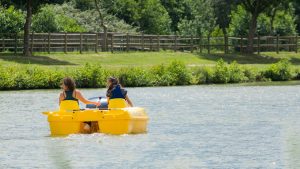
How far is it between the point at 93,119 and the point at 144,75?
27.0 meters

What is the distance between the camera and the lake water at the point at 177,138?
25.1 meters

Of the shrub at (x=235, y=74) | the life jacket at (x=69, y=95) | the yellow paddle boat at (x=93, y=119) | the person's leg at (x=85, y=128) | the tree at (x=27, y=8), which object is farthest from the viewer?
the tree at (x=27, y=8)

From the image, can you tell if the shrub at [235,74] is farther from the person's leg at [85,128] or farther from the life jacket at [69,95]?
the person's leg at [85,128]

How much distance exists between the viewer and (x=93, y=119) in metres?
29.4

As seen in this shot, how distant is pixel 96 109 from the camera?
97.2 ft

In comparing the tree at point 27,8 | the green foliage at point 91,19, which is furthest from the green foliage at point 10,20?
the green foliage at point 91,19

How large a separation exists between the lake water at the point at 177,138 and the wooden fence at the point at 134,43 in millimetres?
21897

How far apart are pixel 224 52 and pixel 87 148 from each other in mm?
51918

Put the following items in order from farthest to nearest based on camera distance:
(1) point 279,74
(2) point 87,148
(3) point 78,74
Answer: (1) point 279,74
(3) point 78,74
(2) point 87,148

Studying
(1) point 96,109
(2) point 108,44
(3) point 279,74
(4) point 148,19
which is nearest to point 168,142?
(1) point 96,109

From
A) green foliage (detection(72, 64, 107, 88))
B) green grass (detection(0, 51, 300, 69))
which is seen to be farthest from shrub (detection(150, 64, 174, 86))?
green foliage (detection(72, 64, 107, 88))

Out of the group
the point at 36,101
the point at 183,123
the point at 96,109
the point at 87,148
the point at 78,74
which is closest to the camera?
the point at 87,148

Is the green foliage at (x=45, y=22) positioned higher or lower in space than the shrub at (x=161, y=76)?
higher

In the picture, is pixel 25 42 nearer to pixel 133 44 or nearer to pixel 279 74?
pixel 133 44
